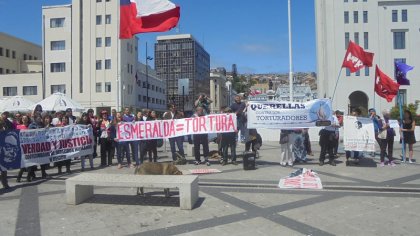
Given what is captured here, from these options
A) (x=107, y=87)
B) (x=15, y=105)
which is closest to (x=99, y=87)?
(x=107, y=87)

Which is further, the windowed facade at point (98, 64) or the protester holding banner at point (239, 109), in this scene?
the windowed facade at point (98, 64)

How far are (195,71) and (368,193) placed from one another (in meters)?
126

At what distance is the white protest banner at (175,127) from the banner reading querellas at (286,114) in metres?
0.83

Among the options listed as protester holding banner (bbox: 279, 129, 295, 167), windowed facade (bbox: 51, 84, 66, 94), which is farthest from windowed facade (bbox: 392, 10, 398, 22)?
protester holding banner (bbox: 279, 129, 295, 167)

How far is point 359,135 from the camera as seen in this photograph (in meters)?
12.9

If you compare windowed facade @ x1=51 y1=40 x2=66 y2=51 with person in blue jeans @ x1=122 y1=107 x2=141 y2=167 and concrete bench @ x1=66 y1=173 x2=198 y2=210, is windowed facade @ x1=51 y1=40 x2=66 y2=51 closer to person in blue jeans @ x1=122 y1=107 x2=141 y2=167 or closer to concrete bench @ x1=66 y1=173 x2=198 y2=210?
person in blue jeans @ x1=122 y1=107 x2=141 y2=167

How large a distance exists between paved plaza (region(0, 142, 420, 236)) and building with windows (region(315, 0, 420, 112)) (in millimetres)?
61649

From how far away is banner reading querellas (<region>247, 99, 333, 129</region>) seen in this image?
13062 mm

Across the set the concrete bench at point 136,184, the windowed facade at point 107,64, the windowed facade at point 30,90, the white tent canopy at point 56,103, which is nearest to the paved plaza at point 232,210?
the concrete bench at point 136,184

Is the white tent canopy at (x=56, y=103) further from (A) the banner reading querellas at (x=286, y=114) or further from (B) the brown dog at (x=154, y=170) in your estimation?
(B) the brown dog at (x=154, y=170)

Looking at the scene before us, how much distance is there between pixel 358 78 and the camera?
68125mm

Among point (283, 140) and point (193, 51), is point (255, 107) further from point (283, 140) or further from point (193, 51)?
point (193, 51)

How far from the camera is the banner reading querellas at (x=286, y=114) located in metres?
13.1

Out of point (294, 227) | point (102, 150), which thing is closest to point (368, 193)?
point (294, 227)
